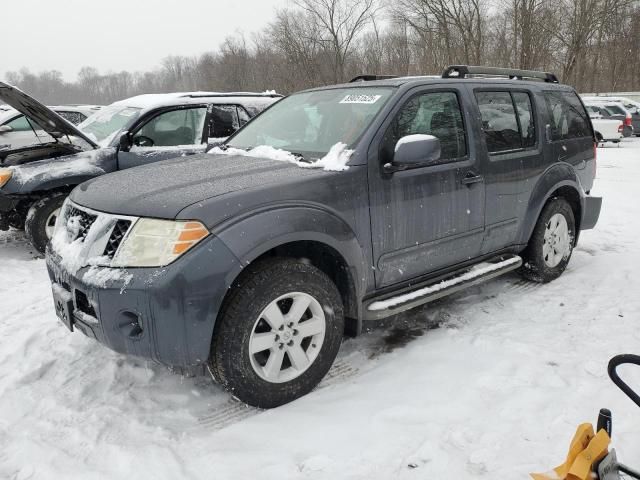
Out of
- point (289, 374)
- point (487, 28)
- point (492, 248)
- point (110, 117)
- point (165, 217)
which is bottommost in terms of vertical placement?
point (289, 374)

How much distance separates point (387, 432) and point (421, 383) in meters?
0.54

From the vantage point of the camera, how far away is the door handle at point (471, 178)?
12.2ft

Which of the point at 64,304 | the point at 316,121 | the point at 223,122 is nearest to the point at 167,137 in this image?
the point at 223,122

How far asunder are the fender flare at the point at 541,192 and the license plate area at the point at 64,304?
3410mm

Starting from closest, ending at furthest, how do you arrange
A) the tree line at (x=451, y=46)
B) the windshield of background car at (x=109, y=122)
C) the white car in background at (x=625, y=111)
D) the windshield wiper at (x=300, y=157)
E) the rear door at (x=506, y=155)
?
1. the windshield wiper at (x=300, y=157)
2. the rear door at (x=506, y=155)
3. the windshield of background car at (x=109, y=122)
4. the white car in background at (x=625, y=111)
5. the tree line at (x=451, y=46)

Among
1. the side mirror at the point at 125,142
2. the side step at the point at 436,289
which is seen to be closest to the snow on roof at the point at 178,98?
the side mirror at the point at 125,142

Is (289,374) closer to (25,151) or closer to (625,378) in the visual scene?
(625,378)

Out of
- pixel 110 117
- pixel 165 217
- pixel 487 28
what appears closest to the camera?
pixel 165 217

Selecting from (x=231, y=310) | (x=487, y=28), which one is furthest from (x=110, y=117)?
(x=487, y=28)

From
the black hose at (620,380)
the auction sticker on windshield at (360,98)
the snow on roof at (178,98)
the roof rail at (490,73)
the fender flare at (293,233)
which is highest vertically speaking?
the snow on roof at (178,98)

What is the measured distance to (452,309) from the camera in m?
4.24

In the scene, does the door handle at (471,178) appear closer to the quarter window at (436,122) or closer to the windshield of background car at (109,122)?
the quarter window at (436,122)

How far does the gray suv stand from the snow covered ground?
0.28 meters

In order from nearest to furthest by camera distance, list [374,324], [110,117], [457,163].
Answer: [457,163] < [374,324] < [110,117]
